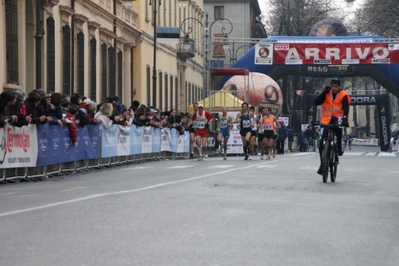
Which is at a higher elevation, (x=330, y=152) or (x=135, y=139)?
(x=135, y=139)

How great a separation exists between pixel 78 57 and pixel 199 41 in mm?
37602

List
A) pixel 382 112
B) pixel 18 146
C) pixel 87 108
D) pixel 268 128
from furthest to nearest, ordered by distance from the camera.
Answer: pixel 382 112 → pixel 268 128 → pixel 87 108 → pixel 18 146

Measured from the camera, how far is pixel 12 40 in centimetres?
2736

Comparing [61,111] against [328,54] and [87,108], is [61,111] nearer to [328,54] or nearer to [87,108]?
[87,108]

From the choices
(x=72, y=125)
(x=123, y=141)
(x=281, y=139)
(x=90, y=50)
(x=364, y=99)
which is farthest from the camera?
(x=364, y=99)

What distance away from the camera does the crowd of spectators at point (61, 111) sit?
18609 mm

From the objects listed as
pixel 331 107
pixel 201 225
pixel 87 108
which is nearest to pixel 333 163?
pixel 331 107

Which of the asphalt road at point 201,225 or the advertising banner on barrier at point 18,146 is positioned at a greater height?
the advertising banner on barrier at point 18,146

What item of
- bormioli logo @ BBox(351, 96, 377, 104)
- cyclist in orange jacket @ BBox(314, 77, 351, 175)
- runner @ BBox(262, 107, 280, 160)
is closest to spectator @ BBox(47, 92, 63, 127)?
cyclist in orange jacket @ BBox(314, 77, 351, 175)

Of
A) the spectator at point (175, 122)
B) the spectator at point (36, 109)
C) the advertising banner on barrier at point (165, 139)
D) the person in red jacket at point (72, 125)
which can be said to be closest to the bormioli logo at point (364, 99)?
the spectator at point (175, 122)

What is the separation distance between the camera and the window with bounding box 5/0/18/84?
88.4 ft

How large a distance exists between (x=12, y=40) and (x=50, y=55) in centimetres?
404

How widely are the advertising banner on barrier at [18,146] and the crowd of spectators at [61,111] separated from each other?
149mm

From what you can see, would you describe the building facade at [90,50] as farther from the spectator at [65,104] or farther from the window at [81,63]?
the spectator at [65,104]
